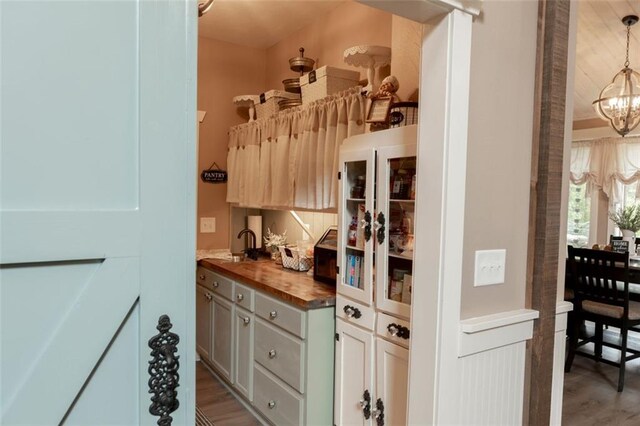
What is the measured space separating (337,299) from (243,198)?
5.98 feet

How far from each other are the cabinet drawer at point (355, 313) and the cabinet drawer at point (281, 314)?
203mm

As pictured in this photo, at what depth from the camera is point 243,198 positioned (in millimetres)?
3848

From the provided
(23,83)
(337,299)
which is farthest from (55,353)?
(337,299)

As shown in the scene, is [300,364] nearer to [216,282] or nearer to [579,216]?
[216,282]

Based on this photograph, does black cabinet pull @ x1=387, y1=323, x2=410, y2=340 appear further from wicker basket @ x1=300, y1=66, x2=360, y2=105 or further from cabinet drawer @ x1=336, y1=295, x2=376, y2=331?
wicker basket @ x1=300, y1=66, x2=360, y2=105

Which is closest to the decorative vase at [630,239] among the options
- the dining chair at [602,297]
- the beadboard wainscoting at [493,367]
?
the dining chair at [602,297]

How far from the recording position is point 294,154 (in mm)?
3139

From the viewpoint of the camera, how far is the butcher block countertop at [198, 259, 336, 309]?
2.32 metres

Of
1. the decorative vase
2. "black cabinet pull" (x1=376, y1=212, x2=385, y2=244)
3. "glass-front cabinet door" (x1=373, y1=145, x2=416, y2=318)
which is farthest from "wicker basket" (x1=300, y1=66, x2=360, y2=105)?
the decorative vase

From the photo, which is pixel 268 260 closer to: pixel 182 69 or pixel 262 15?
pixel 262 15

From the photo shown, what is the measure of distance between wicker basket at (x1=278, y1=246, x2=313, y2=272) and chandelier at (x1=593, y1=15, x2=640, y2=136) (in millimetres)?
3042

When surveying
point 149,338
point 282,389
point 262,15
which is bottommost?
point 282,389

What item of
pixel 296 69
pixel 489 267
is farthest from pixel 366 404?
pixel 296 69

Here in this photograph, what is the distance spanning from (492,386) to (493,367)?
0.07 m
